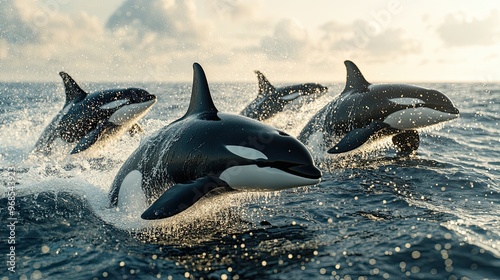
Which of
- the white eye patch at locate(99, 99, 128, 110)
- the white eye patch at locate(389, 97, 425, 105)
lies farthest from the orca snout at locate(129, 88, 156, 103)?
the white eye patch at locate(389, 97, 425, 105)

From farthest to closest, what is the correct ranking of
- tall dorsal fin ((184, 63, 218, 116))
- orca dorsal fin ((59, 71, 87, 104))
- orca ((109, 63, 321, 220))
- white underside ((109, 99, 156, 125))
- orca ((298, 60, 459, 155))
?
1. white underside ((109, 99, 156, 125))
2. orca dorsal fin ((59, 71, 87, 104))
3. orca ((298, 60, 459, 155))
4. tall dorsal fin ((184, 63, 218, 116))
5. orca ((109, 63, 321, 220))

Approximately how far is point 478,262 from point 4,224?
6.48m

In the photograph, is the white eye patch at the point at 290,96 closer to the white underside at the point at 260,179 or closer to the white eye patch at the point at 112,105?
the white eye patch at the point at 112,105

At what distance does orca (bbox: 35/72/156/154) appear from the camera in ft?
42.9

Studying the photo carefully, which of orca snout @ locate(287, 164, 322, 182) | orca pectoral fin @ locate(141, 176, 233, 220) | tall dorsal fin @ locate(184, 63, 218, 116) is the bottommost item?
orca pectoral fin @ locate(141, 176, 233, 220)

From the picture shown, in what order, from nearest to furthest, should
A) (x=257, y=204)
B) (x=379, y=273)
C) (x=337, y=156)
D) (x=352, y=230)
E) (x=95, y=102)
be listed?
(x=379, y=273) → (x=352, y=230) → (x=257, y=204) → (x=337, y=156) → (x=95, y=102)

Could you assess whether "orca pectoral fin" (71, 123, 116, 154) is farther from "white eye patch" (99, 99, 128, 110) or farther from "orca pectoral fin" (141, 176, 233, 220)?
"orca pectoral fin" (141, 176, 233, 220)

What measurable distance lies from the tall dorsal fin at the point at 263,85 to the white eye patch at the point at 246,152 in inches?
442

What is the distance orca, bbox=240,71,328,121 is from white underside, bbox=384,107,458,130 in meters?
6.04

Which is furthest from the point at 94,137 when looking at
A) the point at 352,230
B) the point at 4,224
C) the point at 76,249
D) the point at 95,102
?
the point at 352,230

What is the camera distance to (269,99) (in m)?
17.4

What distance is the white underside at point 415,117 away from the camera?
11711 millimetres

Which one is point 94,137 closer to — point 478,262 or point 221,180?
point 221,180

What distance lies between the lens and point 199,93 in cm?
708
